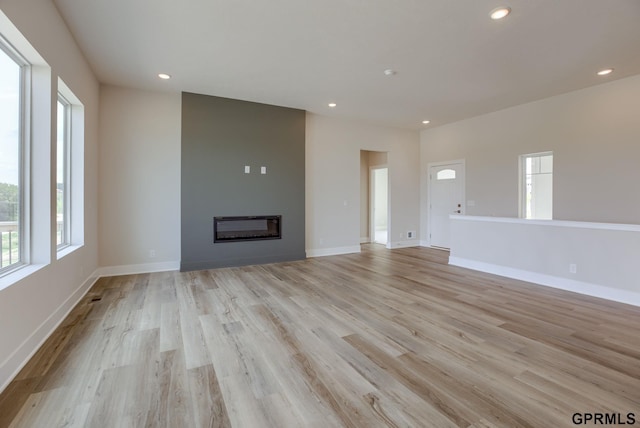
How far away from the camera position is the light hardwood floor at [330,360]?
5.39 ft

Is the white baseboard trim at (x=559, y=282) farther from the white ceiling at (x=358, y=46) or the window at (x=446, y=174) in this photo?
the white ceiling at (x=358, y=46)

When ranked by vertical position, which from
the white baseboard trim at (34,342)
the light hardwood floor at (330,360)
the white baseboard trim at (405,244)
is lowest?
the light hardwood floor at (330,360)

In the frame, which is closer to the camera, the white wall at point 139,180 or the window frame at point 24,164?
A: the window frame at point 24,164

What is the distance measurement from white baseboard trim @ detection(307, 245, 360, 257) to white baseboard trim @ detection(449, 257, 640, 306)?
2215mm

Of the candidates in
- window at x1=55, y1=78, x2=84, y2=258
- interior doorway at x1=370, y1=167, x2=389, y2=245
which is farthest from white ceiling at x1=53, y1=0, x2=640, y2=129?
interior doorway at x1=370, y1=167, x2=389, y2=245

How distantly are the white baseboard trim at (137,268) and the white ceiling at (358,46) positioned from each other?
283 cm

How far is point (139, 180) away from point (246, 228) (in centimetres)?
187

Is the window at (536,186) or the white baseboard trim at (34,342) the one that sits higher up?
the window at (536,186)

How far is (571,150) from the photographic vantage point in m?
4.80

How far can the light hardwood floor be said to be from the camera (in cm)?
164

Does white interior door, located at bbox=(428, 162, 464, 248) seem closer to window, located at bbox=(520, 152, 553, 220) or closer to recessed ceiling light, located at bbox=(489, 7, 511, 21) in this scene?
window, located at bbox=(520, 152, 553, 220)

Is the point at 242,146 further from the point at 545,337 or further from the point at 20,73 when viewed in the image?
the point at 545,337

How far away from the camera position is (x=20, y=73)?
8.05ft

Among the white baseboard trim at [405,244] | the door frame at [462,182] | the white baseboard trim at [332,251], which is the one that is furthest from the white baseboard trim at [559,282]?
the white baseboard trim at [332,251]
